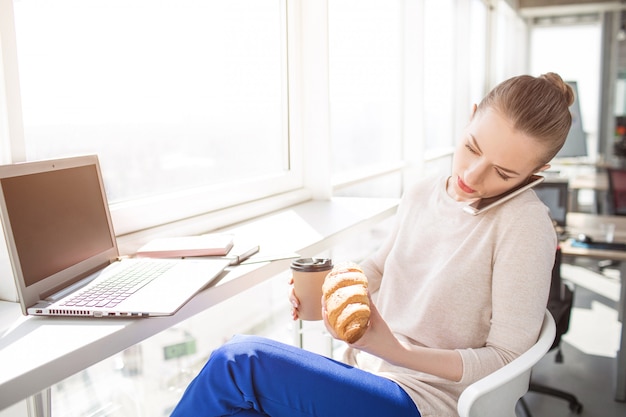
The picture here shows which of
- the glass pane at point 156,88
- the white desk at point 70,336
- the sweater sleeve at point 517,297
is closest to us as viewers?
the white desk at point 70,336

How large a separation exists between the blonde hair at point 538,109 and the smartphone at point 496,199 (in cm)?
5

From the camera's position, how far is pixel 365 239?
324cm

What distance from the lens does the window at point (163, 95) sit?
145cm

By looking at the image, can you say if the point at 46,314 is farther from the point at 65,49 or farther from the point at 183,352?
the point at 183,352

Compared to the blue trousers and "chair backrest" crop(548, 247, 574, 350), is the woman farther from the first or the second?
"chair backrest" crop(548, 247, 574, 350)

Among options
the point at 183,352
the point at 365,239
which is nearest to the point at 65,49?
the point at 183,352

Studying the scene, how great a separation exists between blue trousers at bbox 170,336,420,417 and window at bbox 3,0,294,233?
2.31 ft

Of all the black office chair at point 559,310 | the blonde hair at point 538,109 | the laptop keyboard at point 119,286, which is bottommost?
the black office chair at point 559,310

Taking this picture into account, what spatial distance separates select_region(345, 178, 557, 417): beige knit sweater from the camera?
3.81 ft

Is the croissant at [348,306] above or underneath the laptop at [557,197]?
above

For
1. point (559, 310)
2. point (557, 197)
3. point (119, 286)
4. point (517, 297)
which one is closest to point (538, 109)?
point (517, 297)

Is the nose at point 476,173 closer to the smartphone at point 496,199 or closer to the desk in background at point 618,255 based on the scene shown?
the smartphone at point 496,199

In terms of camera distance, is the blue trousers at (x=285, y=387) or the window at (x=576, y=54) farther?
the window at (x=576, y=54)

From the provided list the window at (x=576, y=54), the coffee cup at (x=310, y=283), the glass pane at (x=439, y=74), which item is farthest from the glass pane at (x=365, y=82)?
the window at (x=576, y=54)
